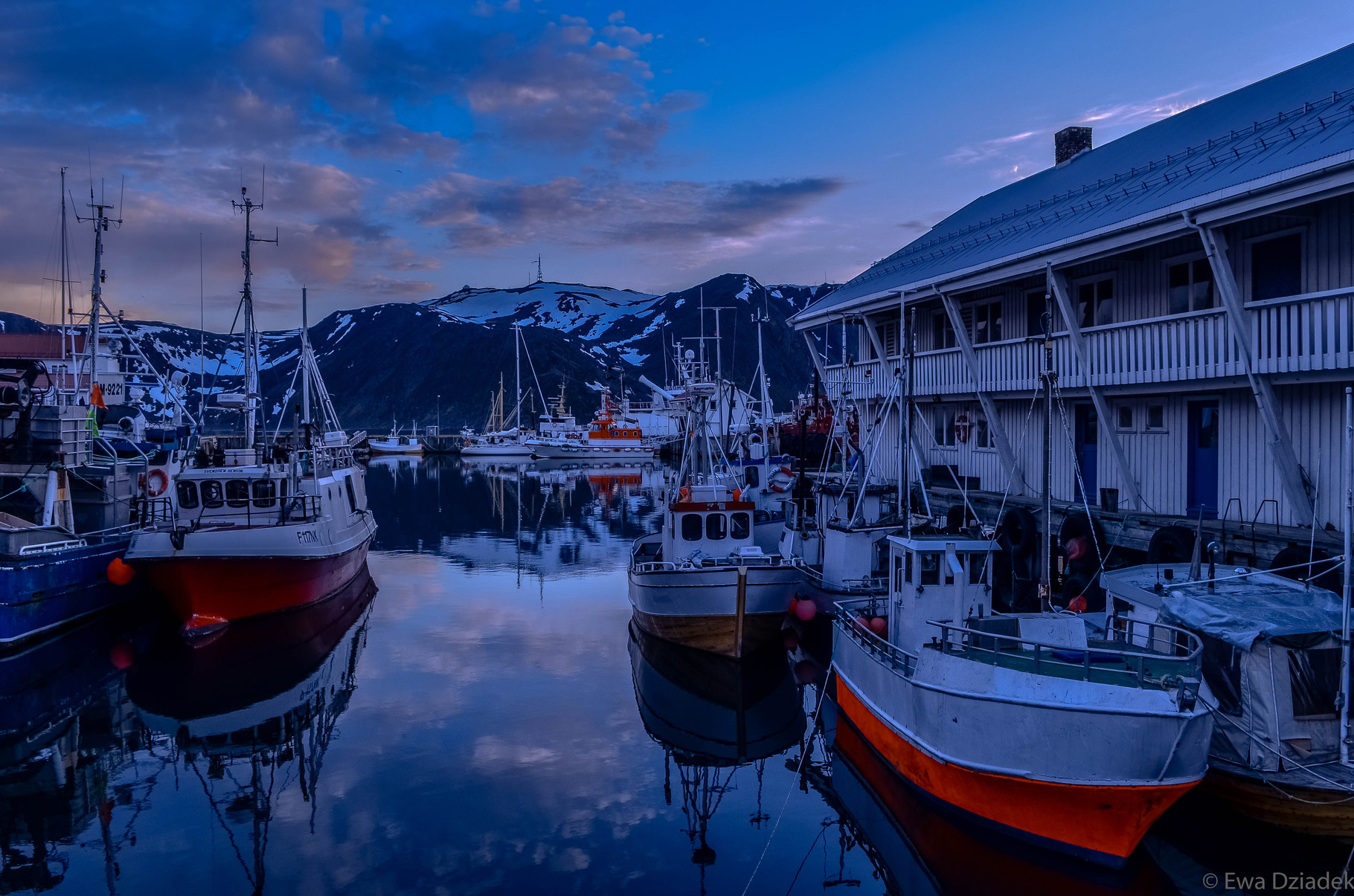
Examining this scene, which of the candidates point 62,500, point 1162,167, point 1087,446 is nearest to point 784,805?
point 1087,446

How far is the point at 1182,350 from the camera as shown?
54.6 feet

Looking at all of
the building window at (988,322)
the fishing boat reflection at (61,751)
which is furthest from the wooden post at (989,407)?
the fishing boat reflection at (61,751)

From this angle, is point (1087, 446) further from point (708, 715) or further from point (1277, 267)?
point (708, 715)

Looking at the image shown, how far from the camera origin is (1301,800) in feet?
32.4

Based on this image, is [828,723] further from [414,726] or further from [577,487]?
[577,487]

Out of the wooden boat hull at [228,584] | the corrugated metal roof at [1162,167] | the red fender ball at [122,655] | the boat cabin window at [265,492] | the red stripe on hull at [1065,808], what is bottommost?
the red fender ball at [122,655]

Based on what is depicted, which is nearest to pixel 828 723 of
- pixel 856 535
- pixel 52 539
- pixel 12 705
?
pixel 856 535

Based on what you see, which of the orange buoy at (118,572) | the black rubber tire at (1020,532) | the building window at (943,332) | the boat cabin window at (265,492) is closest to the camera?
the black rubber tire at (1020,532)

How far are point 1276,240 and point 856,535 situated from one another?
9680mm

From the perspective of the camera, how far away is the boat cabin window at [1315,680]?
10.3m

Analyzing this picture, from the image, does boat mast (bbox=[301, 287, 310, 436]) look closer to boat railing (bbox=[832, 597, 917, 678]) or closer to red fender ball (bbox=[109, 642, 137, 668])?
red fender ball (bbox=[109, 642, 137, 668])

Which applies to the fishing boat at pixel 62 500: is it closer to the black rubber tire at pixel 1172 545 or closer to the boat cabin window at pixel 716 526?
the boat cabin window at pixel 716 526

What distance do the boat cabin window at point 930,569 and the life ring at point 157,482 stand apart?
969 inches

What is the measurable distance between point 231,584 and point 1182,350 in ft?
71.6
